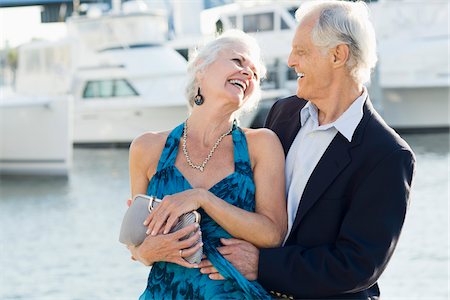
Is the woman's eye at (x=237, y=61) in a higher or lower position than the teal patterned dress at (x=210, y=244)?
higher

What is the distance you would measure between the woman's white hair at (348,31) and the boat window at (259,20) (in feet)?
72.0

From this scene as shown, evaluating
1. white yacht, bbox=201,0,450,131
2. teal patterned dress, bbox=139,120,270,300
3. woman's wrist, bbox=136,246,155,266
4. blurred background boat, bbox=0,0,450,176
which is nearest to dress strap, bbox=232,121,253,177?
teal patterned dress, bbox=139,120,270,300

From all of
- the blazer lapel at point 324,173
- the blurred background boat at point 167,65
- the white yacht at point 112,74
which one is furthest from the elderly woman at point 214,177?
the white yacht at point 112,74

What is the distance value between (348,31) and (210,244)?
2.51ft

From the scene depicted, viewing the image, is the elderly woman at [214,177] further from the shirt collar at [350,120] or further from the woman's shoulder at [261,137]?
the shirt collar at [350,120]

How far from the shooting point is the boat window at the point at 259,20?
24.6 metres

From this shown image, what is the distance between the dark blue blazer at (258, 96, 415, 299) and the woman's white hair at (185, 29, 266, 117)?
12.5 inches

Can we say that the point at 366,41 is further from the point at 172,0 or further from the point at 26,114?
the point at 172,0

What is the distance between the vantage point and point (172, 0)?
90.7 feet

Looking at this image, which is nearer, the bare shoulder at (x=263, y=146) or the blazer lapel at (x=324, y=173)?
the blazer lapel at (x=324, y=173)

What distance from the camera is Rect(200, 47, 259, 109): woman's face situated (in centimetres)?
287

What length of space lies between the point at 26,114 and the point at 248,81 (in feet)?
49.4

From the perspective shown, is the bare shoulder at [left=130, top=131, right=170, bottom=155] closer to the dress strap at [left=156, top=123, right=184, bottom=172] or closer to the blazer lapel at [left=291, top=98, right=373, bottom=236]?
the dress strap at [left=156, top=123, right=184, bottom=172]

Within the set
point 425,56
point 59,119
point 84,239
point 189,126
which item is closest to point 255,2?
point 425,56
